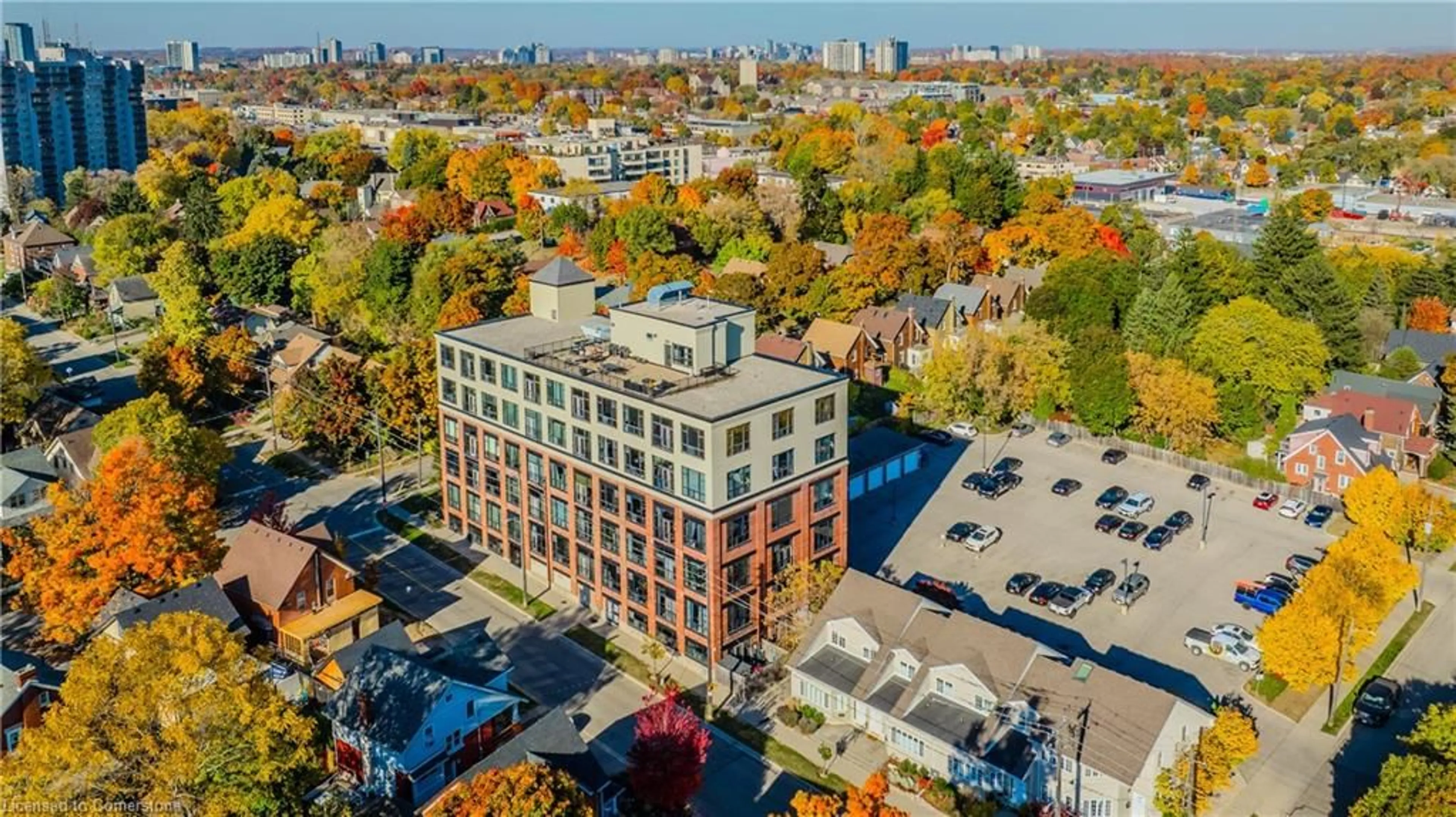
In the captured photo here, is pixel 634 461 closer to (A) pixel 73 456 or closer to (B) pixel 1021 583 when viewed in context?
(B) pixel 1021 583

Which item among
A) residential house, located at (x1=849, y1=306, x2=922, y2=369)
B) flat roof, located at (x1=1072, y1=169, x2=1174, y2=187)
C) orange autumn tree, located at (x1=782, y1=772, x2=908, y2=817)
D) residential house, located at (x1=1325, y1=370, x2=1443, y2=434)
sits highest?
flat roof, located at (x1=1072, y1=169, x2=1174, y2=187)

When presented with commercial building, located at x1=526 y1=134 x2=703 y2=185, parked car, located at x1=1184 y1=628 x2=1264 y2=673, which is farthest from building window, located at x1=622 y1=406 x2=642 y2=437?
commercial building, located at x1=526 y1=134 x2=703 y2=185

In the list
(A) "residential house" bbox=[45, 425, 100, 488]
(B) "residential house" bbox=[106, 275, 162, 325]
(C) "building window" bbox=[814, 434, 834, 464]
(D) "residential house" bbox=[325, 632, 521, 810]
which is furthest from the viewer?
(B) "residential house" bbox=[106, 275, 162, 325]

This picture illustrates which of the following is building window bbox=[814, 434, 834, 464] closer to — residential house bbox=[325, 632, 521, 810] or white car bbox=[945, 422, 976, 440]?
residential house bbox=[325, 632, 521, 810]

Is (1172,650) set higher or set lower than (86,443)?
lower

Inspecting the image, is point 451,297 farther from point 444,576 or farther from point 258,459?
point 444,576

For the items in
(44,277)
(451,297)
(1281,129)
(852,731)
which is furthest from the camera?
(1281,129)

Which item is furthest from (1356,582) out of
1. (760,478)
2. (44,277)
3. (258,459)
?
(44,277)
